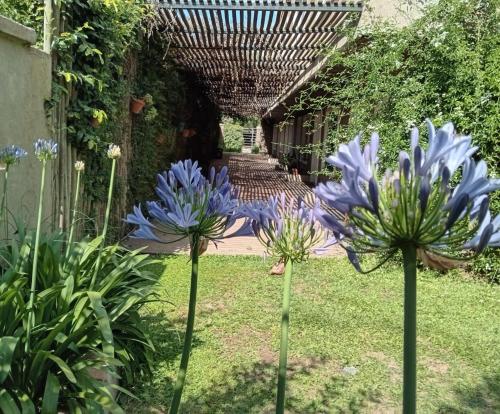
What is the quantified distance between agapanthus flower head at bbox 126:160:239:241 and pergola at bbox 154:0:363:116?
612cm

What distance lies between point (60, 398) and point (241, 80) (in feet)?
45.4

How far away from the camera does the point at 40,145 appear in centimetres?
203

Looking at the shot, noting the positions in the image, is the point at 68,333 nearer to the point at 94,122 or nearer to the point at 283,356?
the point at 283,356

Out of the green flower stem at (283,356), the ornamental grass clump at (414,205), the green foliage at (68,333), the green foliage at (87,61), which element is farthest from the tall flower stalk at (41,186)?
the green foliage at (87,61)

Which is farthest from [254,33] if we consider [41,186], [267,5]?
[41,186]

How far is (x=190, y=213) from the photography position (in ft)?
4.20

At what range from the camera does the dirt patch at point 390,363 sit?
3420 millimetres

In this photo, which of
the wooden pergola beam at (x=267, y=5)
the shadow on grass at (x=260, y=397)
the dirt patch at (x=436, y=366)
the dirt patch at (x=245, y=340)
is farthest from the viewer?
the wooden pergola beam at (x=267, y=5)

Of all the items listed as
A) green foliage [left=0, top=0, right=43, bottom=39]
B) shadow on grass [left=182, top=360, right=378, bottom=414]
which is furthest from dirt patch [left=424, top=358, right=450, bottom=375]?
green foliage [left=0, top=0, right=43, bottom=39]

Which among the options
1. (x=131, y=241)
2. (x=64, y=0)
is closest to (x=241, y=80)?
(x=131, y=241)

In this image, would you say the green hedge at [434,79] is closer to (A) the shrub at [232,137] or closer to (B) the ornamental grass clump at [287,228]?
(B) the ornamental grass clump at [287,228]

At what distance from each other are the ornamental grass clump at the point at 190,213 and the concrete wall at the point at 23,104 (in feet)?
8.69

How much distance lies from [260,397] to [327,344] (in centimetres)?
103

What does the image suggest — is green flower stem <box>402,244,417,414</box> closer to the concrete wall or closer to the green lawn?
the green lawn
